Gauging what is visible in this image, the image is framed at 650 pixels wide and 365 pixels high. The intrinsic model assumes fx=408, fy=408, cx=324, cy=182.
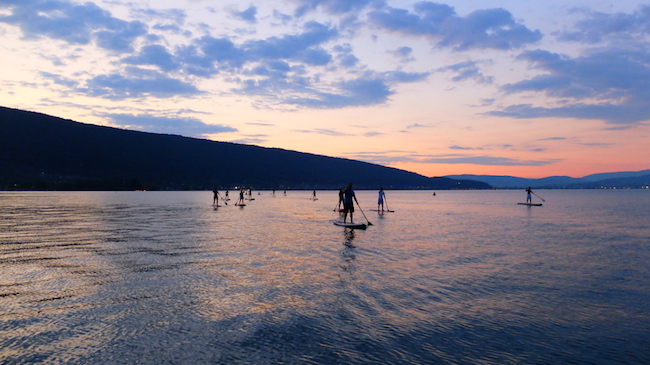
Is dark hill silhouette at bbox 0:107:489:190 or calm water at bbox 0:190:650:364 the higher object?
dark hill silhouette at bbox 0:107:489:190

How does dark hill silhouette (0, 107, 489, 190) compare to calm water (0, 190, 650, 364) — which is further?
dark hill silhouette (0, 107, 489, 190)

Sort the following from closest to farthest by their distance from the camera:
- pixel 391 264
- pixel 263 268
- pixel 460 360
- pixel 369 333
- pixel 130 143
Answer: pixel 460 360 < pixel 369 333 < pixel 263 268 < pixel 391 264 < pixel 130 143

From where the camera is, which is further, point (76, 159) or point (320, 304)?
point (76, 159)

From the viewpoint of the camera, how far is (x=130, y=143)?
195375mm

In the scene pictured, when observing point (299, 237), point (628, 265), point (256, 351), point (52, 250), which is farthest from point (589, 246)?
point (52, 250)

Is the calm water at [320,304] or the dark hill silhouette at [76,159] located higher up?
the dark hill silhouette at [76,159]

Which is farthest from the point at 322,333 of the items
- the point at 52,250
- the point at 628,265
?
the point at 52,250

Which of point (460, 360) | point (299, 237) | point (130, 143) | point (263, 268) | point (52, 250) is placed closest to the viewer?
point (460, 360)

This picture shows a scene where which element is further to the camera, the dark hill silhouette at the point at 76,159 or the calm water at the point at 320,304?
the dark hill silhouette at the point at 76,159

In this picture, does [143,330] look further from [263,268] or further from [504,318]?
[504,318]

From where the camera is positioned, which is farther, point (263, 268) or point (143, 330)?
point (263, 268)

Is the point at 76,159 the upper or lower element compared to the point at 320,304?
upper

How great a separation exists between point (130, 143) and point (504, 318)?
212m

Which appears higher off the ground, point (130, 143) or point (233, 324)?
point (130, 143)
